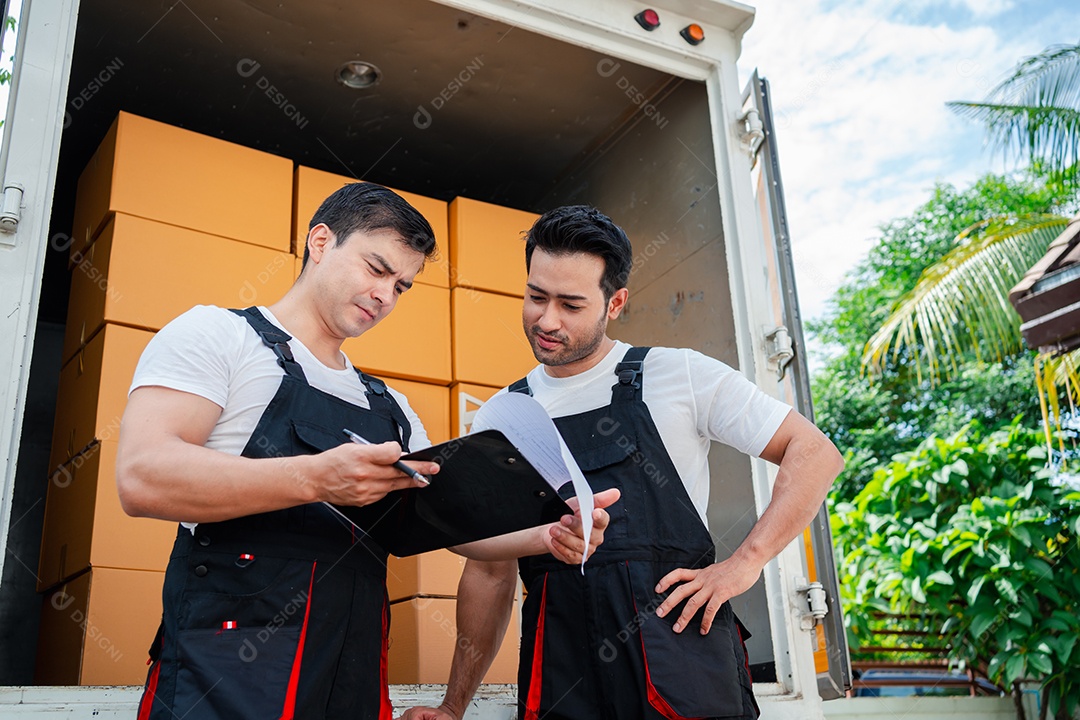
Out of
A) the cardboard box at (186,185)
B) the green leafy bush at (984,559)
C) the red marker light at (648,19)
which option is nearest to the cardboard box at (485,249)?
the cardboard box at (186,185)

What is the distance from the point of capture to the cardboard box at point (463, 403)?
308cm

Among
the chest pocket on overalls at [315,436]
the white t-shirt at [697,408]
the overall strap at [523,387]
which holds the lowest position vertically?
the chest pocket on overalls at [315,436]

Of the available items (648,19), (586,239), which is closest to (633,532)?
(586,239)

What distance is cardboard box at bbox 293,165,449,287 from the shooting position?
10.0 feet

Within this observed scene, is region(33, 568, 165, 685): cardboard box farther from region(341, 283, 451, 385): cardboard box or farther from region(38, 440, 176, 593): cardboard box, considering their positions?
region(341, 283, 451, 385): cardboard box

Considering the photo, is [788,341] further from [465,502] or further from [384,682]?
[384,682]

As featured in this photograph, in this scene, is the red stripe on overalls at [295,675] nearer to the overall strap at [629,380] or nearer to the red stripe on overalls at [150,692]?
the red stripe on overalls at [150,692]

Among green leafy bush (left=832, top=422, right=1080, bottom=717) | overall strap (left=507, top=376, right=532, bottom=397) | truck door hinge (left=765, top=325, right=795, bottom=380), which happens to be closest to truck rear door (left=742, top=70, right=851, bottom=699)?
truck door hinge (left=765, top=325, right=795, bottom=380)

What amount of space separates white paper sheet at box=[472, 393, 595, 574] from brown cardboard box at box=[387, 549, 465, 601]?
1149 millimetres

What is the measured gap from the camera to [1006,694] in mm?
5258

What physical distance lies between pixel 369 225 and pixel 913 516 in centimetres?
510

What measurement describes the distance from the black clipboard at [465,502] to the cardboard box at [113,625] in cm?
108

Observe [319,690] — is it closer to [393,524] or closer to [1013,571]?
[393,524]

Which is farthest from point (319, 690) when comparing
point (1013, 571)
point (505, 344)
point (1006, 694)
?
point (1006, 694)
